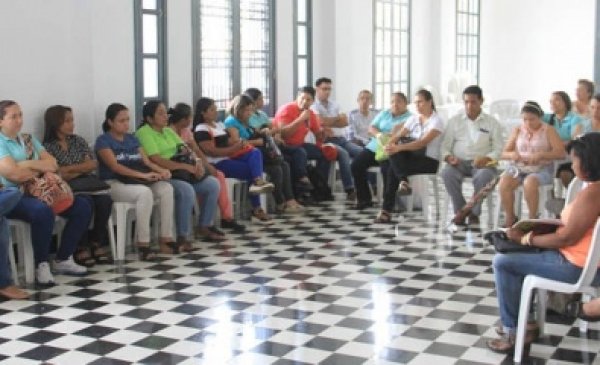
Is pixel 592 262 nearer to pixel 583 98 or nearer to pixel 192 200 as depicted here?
pixel 192 200

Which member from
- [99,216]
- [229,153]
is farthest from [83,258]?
[229,153]

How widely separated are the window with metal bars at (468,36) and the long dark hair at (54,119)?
8.84m

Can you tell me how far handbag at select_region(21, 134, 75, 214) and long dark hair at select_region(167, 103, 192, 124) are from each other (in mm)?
1682

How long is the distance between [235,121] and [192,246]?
1.67 metres

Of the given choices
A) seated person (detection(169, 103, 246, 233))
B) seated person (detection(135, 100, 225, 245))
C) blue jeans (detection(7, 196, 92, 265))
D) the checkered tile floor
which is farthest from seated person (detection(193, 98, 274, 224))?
blue jeans (detection(7, 196, 92, 265))

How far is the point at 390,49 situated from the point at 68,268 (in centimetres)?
696

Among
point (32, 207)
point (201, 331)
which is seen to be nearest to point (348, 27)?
point (32, 207)

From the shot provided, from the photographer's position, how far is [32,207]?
5.83 metres

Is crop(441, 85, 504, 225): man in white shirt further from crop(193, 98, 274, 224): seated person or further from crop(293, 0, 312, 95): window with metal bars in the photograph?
crop(293, 0, 312, 95): window with metal bars

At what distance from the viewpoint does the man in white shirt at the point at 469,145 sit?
790cm

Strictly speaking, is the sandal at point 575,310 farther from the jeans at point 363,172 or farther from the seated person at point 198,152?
the jeans at point 363,172

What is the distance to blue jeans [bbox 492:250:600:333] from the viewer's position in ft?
14.0

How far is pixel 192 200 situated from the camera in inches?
280

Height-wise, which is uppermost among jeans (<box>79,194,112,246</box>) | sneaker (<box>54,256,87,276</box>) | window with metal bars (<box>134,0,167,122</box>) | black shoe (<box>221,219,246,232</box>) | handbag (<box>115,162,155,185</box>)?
window with metal bars (<box>134,0,167,122</box>)
